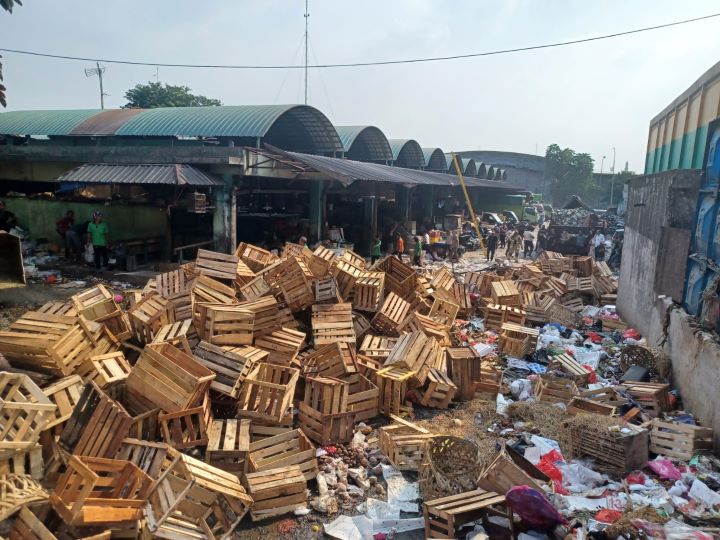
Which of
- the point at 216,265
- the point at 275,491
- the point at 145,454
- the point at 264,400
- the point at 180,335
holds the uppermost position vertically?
the point at 216,265

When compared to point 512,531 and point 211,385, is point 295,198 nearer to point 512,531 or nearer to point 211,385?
point 211,385

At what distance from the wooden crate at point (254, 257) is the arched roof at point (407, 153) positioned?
61.1ft

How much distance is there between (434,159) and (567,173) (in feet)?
90.9

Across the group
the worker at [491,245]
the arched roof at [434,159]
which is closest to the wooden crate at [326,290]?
the worker at [491,245]

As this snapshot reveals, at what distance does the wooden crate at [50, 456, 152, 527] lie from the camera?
4016mm

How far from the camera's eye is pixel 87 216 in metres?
16.3

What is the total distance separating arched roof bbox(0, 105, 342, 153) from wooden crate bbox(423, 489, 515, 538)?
45.0 feet

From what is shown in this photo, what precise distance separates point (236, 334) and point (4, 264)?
7.35 meters

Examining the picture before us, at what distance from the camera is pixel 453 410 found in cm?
754

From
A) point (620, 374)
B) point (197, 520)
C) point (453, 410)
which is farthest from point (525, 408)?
point (197, 520)

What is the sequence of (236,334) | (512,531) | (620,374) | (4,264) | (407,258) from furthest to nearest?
(407,258) → (4,264) → (620,374) → (236,334) → (512,531)

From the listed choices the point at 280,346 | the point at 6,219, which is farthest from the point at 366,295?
the point at 6,219

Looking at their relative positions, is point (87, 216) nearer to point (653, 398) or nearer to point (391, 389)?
point (391, 389)

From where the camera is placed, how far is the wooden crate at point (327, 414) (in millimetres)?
6281
